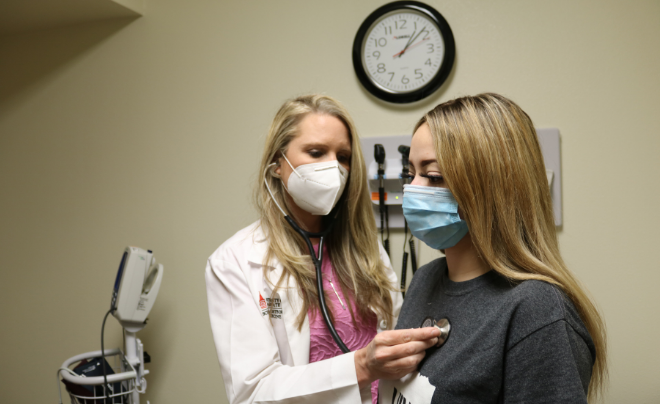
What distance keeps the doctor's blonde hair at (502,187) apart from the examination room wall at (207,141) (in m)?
1.13

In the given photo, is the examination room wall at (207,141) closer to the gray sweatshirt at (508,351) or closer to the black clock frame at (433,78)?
the black clock frame at (433,78)

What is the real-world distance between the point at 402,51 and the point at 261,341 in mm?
1350

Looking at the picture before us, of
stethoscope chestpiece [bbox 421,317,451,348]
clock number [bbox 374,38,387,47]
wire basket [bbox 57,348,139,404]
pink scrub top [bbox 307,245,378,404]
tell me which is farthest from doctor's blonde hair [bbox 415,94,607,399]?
wire basket [bbox 57,348,139,404]

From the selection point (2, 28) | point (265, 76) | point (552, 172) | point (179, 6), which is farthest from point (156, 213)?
point (552, 172)

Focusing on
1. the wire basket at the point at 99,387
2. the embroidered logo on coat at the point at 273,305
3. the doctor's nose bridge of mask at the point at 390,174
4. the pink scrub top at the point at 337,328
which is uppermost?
the doctor's nose bridge of mask at the point at 390,174

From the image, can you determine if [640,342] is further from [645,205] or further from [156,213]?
[156,213]

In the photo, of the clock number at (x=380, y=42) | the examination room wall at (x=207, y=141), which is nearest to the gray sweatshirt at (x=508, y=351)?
the examination room wall at (x=207, y=141)

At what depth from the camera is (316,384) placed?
3.59 ft

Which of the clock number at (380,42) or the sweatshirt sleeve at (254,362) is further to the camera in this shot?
the clock number at (380,42)

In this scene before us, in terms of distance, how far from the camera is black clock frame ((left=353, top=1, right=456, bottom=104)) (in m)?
1.90

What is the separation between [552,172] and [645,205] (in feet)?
1.16

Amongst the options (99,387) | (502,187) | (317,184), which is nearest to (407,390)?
(502,187)

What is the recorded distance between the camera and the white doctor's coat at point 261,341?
1096 millimetres

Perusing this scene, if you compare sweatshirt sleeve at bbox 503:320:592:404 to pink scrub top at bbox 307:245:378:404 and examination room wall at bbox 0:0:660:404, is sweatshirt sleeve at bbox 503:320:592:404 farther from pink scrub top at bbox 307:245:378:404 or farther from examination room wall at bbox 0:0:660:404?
examination room wall at bbox 0:0:660:404
